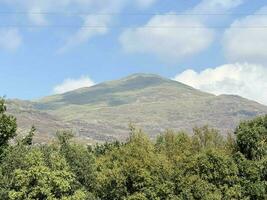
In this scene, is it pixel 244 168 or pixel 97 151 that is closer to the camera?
pixel 244 168

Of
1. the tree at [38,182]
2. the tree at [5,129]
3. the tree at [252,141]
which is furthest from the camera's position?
the tree at [252,141]

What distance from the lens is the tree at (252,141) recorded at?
3760 inches

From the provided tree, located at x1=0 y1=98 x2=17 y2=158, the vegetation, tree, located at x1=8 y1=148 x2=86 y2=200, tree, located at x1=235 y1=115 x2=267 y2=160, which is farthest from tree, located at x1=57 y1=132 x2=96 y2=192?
tree, located at x1=235 y1=115 x2=267 y2=160

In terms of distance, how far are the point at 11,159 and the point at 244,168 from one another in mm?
40032

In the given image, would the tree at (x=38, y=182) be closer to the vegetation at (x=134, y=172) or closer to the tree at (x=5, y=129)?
the vegetation at (x=134, y=172)

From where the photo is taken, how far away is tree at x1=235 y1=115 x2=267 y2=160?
95506 millimetres

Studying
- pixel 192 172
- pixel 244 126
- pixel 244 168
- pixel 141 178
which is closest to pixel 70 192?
pixel 141 178

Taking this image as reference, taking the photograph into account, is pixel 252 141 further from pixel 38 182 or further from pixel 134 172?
pixel 38 182

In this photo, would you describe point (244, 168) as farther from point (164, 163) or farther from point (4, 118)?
point (4, 118)

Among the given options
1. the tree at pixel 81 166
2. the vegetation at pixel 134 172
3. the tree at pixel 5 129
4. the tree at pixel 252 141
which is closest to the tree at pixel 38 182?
the vegetation at pixel 134 172

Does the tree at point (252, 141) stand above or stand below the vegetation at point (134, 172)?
above

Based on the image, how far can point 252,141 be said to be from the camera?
97750 millimetres

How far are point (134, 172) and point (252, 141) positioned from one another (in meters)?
27.0

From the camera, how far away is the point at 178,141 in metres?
125
